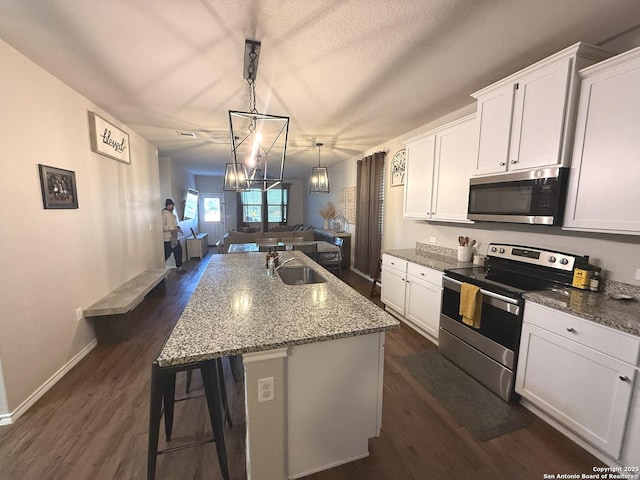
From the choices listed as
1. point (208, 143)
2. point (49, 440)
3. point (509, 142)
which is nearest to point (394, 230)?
point (509, 142)

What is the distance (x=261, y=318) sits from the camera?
1.47 m

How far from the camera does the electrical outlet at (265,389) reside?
1271 millimetres

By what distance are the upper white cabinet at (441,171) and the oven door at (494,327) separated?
0.91 meters

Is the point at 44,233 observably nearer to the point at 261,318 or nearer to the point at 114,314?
the point at 114,314

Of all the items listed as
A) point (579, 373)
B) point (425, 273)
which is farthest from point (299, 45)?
point (579, 373)

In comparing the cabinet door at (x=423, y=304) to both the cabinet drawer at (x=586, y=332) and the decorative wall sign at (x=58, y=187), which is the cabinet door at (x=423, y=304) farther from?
the decorative wall sign at (x=58, y=187)

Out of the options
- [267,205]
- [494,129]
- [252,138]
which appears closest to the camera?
[494,129]

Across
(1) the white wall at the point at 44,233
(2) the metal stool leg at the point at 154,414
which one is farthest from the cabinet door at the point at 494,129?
(1) the white wall at the point at 44,233

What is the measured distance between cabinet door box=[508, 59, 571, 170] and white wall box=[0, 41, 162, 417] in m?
3.75

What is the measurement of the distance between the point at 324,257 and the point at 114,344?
3.24m

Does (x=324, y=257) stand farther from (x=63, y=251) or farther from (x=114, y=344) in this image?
(x=63, y=251)

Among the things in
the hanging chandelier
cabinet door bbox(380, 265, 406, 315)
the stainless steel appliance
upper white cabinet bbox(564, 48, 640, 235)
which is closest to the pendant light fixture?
the hanging chandelier

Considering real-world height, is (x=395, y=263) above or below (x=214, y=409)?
above

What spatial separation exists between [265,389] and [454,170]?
2767 mm
